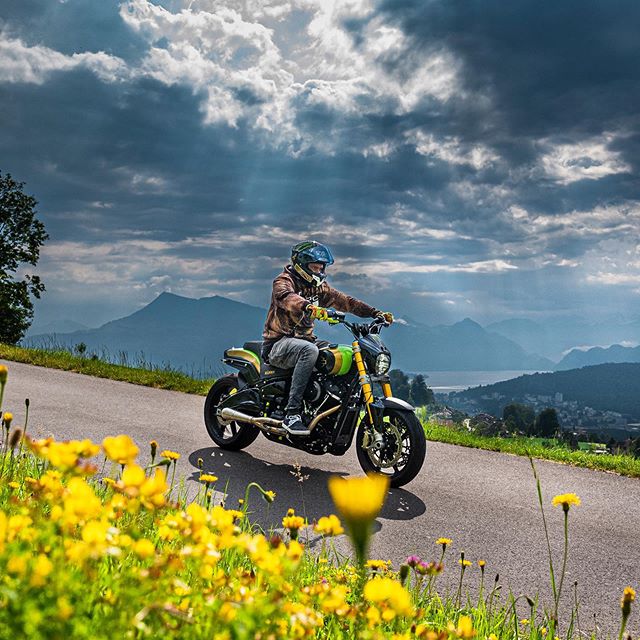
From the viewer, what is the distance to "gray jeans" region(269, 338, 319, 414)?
671 centimetres

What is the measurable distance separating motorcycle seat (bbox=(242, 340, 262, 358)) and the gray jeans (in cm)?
66

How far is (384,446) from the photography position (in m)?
6.24

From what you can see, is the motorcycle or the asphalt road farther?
the motorcycle

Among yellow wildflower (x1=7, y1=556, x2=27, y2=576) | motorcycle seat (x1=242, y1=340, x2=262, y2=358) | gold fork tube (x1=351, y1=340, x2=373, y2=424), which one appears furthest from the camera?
motorcycle seat (x1=242, y1=340, x2=262, y2=358)

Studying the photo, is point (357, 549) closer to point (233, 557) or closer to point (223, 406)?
point (233, 557)

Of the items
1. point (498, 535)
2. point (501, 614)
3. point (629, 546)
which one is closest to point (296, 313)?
point (498, 535)

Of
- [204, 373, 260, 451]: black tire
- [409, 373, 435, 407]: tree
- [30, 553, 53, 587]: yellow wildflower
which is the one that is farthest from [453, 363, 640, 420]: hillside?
[30, 553, 53, 587]: yellow wildflower

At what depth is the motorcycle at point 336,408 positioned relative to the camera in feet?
20.3

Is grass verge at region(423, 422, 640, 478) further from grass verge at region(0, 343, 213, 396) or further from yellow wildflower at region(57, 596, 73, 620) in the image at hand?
yellow wildflower at region(57, 596, 73, 620)

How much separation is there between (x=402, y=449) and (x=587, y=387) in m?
182

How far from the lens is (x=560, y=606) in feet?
13.5

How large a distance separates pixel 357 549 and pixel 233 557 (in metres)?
2.23

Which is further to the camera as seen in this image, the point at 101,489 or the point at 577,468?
the point at 577,468

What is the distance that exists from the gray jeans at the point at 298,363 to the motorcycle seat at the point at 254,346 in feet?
2.18
